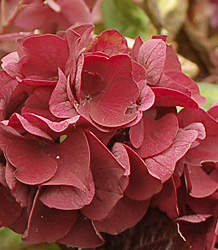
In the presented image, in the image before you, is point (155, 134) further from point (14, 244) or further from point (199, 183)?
point (14, 244)

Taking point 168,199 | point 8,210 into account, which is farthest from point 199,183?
point 8,210

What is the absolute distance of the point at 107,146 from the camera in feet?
1.11

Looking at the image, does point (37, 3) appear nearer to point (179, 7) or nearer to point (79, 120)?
point (79, 120)

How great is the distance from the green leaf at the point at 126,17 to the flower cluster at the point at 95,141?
11.1 inches

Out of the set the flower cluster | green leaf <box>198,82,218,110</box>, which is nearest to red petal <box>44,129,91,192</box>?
the flower cluster

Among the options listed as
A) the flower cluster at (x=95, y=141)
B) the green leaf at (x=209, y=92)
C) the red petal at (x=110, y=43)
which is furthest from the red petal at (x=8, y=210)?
the green leaf at (x=209, y=92)

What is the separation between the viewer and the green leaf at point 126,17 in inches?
25.3

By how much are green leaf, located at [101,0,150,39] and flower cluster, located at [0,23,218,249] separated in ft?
0.93

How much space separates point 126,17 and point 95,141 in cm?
38

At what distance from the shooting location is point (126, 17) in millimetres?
664

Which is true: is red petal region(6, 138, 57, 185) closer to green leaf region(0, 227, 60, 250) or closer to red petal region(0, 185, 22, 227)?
red petal region(0, 185, 22, 227)

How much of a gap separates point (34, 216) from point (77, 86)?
0.09 metres

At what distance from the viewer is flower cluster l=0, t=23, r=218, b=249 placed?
0.32m

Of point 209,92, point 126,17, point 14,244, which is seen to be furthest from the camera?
point 126,17
